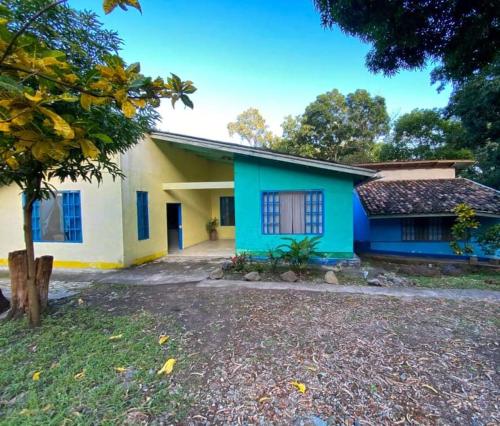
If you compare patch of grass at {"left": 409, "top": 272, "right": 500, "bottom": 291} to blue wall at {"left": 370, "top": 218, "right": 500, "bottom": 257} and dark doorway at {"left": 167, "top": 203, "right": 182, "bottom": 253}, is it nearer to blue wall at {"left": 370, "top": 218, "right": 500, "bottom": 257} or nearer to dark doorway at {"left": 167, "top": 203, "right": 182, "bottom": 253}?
blue wall at {"left": 370, "top": 218, "right": 500, "bottom": 257}

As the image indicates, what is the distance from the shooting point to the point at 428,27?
3.84 m

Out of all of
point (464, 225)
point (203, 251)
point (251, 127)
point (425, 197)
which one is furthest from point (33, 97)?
point (251, 127)

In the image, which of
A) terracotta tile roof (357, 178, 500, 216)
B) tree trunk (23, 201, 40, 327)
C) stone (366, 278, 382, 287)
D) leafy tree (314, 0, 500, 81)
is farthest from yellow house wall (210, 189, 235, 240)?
leafy tree (314, 0, 500, 81)

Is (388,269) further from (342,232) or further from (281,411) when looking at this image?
(281,411)

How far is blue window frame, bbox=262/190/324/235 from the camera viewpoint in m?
8.18

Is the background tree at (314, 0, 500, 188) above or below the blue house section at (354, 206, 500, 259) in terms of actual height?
above

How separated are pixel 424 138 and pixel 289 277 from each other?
17965mm

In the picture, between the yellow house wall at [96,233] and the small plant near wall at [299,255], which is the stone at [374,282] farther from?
the yellow house wall at [96,233]

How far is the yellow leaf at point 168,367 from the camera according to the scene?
288 centimetres

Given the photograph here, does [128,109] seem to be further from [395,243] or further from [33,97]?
[395,243]

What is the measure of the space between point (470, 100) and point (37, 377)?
54.4 ft

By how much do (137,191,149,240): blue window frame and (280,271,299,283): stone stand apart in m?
5.18

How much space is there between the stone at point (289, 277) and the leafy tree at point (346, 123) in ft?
59.4

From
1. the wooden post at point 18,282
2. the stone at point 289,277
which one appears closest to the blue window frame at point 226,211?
the stone at point 289,277
